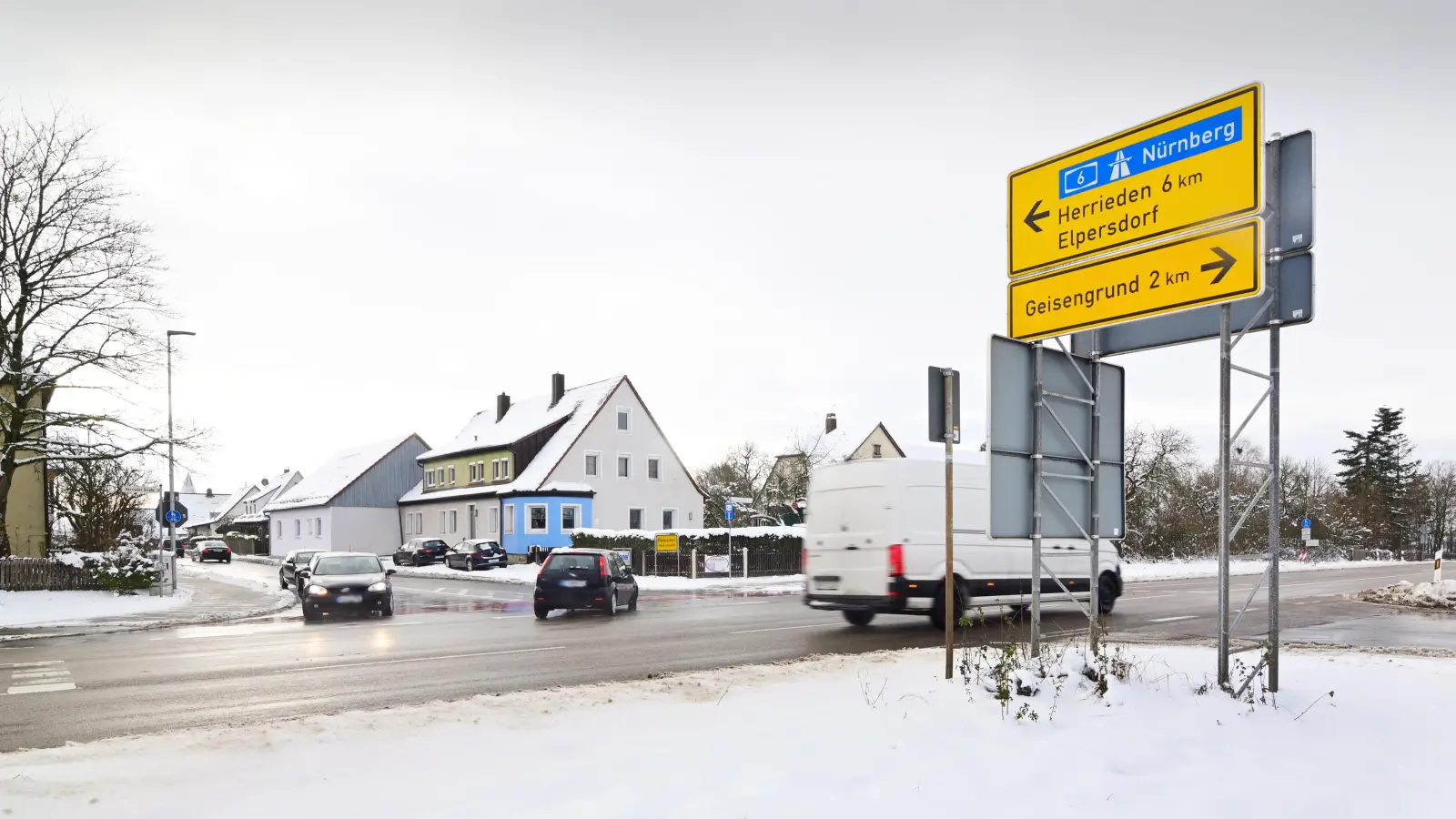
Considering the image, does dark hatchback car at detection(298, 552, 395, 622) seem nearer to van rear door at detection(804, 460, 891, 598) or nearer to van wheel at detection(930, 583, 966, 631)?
van rear door at detection(804, 460, 891, 598)

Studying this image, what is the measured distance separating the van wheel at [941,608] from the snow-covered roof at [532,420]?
39.6 m

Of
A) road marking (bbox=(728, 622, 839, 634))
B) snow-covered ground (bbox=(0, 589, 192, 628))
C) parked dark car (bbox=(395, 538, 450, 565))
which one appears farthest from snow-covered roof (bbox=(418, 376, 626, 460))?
road marking (bbox=(728, 622, 839, 634))

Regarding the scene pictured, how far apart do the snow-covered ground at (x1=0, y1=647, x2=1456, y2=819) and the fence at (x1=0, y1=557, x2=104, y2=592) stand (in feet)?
78.5

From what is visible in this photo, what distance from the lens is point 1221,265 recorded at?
27.1 ft

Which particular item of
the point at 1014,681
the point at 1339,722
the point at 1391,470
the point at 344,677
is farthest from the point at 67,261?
the point at 1391,470

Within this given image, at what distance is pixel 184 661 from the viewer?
13031mm

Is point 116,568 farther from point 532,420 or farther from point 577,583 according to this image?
point 532,420

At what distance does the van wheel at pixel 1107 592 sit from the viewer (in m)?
18.2

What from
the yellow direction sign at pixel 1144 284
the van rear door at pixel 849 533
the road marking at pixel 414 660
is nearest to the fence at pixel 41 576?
the road marking at pixel 414 660

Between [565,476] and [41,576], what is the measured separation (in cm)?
2907

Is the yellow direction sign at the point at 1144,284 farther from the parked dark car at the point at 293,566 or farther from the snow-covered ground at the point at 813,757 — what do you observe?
A: the parked dark car at the point at 293,566

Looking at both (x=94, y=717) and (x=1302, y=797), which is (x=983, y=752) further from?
(x=94, y=717)

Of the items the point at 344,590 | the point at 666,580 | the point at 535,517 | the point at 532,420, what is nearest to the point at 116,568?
the point at 344,590

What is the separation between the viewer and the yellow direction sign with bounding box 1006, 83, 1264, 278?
823cm
